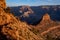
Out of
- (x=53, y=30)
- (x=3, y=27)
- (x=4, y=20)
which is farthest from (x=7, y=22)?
(x=53, y=30)

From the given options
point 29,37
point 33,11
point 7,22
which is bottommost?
point 33,11

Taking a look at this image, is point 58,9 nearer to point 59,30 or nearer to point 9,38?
point 59,30

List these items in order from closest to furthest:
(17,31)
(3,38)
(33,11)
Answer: (3,38) < (17,31) < (33,11)

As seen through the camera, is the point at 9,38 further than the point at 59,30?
No

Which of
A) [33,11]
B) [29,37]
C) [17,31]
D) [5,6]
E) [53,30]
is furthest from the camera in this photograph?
[33,11]

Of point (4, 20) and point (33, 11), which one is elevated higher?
point (4, 20)

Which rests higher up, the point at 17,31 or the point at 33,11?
the point at 17,31

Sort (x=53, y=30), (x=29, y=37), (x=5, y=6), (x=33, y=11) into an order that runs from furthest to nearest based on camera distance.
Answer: (x=33, y=11)
(x=53, y=30)
(x=5, y=6)
(x=29, y=37)

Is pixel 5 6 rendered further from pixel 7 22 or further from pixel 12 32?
pixel 12 32

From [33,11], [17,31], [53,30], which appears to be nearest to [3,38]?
[17,31]
